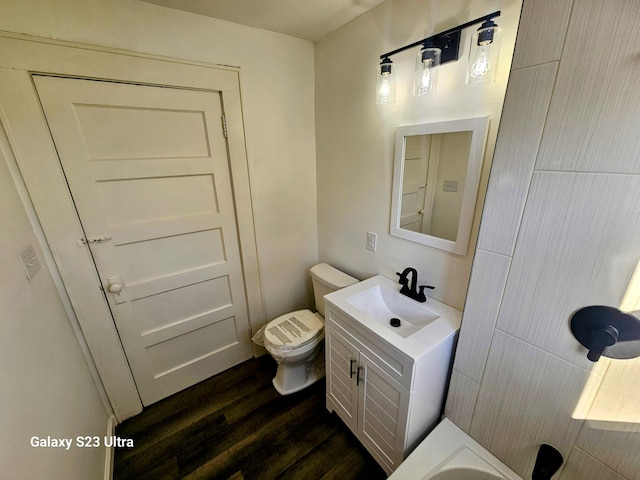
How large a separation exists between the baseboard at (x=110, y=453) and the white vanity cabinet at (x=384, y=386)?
4.09 feet

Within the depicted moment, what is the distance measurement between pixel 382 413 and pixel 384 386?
0.54 feet

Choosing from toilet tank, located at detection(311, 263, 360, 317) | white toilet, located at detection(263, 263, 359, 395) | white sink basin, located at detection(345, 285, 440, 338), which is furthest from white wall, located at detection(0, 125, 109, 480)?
toilet tank, located at detection(311, 263, 360, 317)

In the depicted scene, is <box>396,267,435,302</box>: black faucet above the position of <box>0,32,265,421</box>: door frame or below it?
below

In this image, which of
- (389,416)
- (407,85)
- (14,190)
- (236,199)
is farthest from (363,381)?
(14,190)

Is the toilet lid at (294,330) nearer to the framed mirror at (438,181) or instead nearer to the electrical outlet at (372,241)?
the electrical outlet at (372,241)

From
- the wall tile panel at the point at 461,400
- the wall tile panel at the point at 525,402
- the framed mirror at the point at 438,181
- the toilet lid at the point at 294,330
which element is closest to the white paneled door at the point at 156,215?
the toilet lid at the point at 294,330

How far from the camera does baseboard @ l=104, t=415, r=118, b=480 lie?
4.31 ft

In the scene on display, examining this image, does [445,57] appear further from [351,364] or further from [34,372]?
[34,372]

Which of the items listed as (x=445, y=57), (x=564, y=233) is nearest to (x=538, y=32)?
(x=445, y=57)

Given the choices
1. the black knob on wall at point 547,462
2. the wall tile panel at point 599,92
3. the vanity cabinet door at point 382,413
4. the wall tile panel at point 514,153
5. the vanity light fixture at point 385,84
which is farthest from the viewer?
the vanity light fixture at point 385,84

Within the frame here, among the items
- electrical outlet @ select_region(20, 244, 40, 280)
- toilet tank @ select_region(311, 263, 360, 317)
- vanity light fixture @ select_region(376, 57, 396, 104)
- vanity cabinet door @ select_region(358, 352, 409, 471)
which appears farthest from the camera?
toilet tank @ select_region(311, 263, 360, 317)

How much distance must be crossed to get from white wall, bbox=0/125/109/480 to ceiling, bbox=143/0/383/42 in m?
1.11

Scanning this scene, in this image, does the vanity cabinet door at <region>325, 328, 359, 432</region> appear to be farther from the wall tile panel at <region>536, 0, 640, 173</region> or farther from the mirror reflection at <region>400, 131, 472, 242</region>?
the wall tile panel at <region>536, 0, 640, 173</region>

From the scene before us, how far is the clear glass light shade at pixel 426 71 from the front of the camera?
109 centimetres
